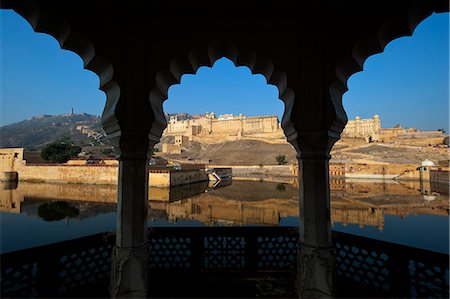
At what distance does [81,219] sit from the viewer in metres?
13.4

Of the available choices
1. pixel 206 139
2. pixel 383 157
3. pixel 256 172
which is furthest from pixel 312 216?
pixel 206 139

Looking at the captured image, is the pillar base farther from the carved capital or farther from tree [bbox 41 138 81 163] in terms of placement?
tree [bbox 41 138 81 163]

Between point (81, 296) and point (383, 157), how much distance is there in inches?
2045

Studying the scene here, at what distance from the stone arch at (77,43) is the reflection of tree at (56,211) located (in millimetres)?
13931

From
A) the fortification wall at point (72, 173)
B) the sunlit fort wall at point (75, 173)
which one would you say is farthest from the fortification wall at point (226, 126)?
the fortification wall at point (72, 173)

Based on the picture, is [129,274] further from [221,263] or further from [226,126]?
[226,126]

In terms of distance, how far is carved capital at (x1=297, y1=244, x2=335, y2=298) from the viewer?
7.79ft

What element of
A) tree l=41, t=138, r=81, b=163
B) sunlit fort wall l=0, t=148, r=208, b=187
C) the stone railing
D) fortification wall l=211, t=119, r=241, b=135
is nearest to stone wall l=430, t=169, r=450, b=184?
sunlit fort wall l=0, t=148, r=208, b=187

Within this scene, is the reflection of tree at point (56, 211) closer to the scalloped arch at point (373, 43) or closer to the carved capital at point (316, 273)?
the carved capital at point (316, 273)

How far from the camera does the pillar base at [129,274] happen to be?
7.88 feet

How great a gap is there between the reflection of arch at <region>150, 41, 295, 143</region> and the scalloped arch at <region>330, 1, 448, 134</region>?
468mm

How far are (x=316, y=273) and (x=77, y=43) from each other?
3052mm

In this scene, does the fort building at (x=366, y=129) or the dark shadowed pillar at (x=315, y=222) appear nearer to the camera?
the dark shadowed pillar at (x=315, y=222)

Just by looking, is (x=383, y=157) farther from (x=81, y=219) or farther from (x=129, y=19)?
(x=129, y=19)
